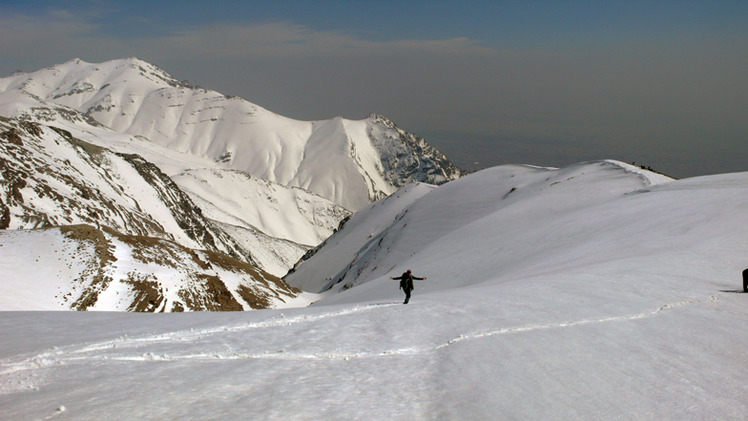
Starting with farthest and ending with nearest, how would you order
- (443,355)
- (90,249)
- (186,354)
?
1. (90,249)
2. (186,354)
3. (443,355)

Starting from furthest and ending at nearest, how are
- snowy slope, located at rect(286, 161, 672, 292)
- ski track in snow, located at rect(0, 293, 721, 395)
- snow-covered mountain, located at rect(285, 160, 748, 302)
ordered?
snowy slope, located at rect(286, 161, 672, 292) < snow-covered mountain, located at rect(285, 160, 748, 302) < ski track in snow, located at rect(0, 293, 721, 395)

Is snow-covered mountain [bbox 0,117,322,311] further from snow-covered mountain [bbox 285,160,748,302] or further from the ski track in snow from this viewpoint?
the ski track in snow

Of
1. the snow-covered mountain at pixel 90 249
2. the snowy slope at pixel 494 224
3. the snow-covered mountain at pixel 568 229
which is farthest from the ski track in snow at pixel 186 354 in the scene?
the snow-covered mountain at pixel 90 249

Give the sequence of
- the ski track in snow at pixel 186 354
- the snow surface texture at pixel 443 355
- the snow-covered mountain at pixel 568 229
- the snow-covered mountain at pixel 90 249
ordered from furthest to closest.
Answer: the snow-covered mountain at pixel 90 249 < the snow-covered mountain at pixel 568 229 < the ski track in snow at pixel 186 354 < the snow surface texture at pixel 443 355

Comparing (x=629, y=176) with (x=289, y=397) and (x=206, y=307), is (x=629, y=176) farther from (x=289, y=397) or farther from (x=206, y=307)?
(x=289, y=397)

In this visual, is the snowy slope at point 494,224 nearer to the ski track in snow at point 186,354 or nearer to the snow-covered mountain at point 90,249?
the ski track in snow at point 186,354

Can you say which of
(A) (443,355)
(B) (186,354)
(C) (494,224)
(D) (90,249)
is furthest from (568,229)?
(D) (90,249)

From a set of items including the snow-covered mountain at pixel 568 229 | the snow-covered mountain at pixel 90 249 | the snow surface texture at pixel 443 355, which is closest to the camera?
the snow surface texture at pixel 443 355

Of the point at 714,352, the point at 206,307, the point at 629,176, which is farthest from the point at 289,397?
the point at 629,176

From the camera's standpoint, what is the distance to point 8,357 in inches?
411

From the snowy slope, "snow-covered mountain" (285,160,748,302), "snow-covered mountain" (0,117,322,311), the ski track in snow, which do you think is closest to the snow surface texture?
the ski track in snow

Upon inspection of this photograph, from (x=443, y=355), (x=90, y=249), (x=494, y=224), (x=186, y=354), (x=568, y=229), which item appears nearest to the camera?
(x=443, y=355)

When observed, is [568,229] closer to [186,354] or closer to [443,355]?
[443,355]

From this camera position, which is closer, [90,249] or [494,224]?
[90,249]
